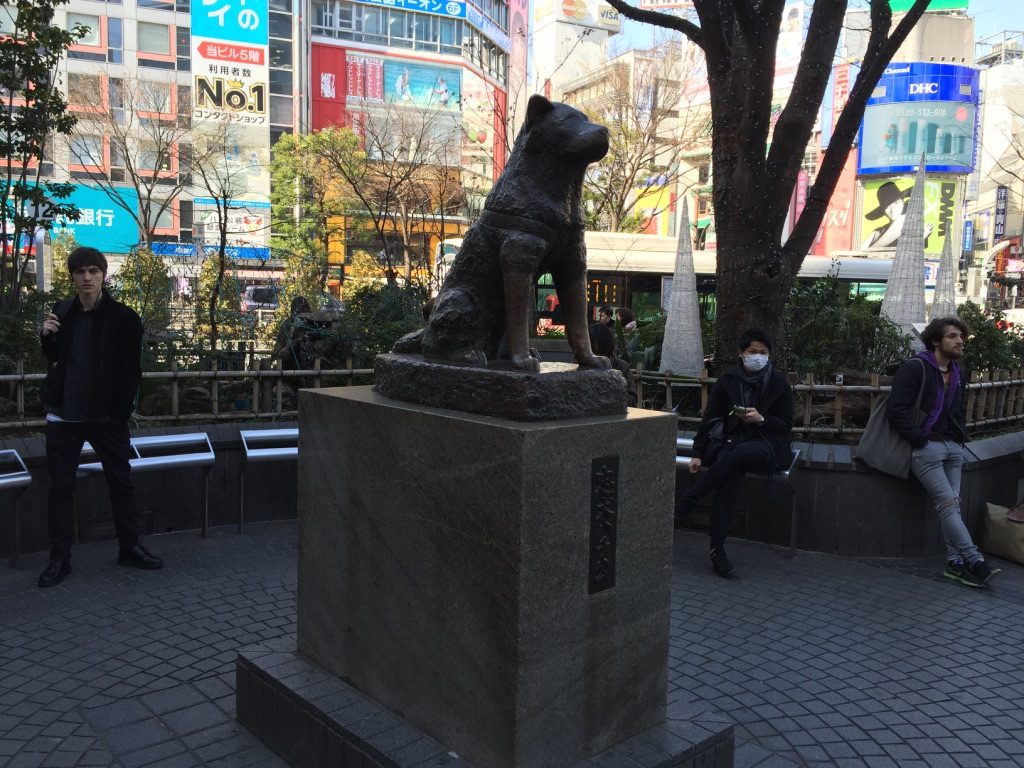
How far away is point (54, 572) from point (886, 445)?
5.65 metres

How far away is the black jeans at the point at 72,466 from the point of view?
5090 millimetres

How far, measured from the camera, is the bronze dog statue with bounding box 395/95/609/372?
3.15m

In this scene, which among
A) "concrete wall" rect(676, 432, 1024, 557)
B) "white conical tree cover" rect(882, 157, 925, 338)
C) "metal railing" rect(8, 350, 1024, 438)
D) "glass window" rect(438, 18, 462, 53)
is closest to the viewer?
"concrete wall" rect(676, 432, 1024, 557)

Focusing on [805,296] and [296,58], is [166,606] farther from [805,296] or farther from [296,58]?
[296,58]

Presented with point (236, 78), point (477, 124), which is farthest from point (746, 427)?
point (236, 78)

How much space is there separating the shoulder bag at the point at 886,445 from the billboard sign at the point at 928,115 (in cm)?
4252

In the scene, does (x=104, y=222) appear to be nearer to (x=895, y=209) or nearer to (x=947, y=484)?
(x=895, y=209)

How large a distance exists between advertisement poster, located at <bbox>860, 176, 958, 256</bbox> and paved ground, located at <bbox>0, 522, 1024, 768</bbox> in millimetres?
43271

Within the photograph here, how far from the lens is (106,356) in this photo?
512 cm

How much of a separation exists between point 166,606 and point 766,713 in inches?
134

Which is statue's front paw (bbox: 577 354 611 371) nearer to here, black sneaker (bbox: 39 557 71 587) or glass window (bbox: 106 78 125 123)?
black sneaker (bbox: 39 557 71 587)

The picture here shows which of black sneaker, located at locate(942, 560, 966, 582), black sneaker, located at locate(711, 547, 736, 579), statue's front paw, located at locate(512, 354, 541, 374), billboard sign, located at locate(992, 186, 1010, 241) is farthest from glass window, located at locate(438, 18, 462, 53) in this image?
statue's front paw, located at locate(512, 354, 541, 374)

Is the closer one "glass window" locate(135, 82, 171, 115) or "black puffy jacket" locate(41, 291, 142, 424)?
"black puffy jacket" locate(41, 291, 142, 424)

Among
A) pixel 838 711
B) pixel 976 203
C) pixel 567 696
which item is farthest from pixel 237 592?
pixel 976 203
